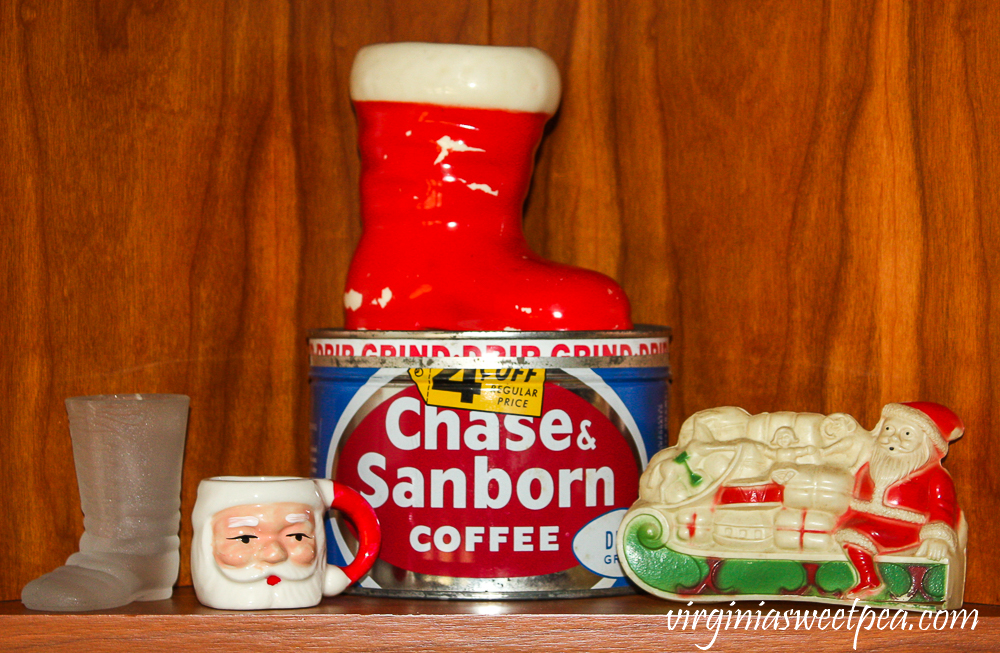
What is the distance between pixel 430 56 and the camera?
0.78m

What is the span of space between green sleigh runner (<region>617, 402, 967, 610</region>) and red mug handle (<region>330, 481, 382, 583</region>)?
18 cm

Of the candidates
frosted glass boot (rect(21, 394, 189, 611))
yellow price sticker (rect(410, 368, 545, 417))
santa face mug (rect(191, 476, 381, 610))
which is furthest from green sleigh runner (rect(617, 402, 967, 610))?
frosted glass boot (rect(21, 394, 189, 611))

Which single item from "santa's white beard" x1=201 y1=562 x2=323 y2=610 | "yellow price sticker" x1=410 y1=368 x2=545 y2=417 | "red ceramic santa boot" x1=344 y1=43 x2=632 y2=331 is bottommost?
"santa's white beard" x1=201 y1=562 x2=323 y2=610

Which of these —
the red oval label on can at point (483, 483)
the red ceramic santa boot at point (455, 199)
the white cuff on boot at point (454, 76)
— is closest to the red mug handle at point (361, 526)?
the red oval label on can at point (483, 483)

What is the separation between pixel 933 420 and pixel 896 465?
0.04 m

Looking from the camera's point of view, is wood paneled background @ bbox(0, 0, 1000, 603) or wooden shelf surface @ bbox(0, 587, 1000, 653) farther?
wood paneled background @ bbox(0, 0, 1000, 603)

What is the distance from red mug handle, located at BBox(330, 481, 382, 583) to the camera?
0.74m

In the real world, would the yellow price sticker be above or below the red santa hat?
above

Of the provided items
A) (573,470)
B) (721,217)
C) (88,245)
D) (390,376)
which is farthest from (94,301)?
(721,217)

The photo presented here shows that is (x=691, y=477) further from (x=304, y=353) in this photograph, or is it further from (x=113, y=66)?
(x=113, y=66)

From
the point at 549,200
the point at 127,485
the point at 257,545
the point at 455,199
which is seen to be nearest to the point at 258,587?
the point at 257,545

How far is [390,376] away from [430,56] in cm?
25

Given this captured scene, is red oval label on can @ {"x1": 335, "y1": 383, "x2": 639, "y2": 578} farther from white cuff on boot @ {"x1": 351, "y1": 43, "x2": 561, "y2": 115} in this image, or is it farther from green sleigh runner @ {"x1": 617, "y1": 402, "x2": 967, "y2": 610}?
white cuff on boot @ {"x1": 351, "y1": 43, "x2": 561, "y2": 115}

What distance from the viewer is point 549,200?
933 mm
